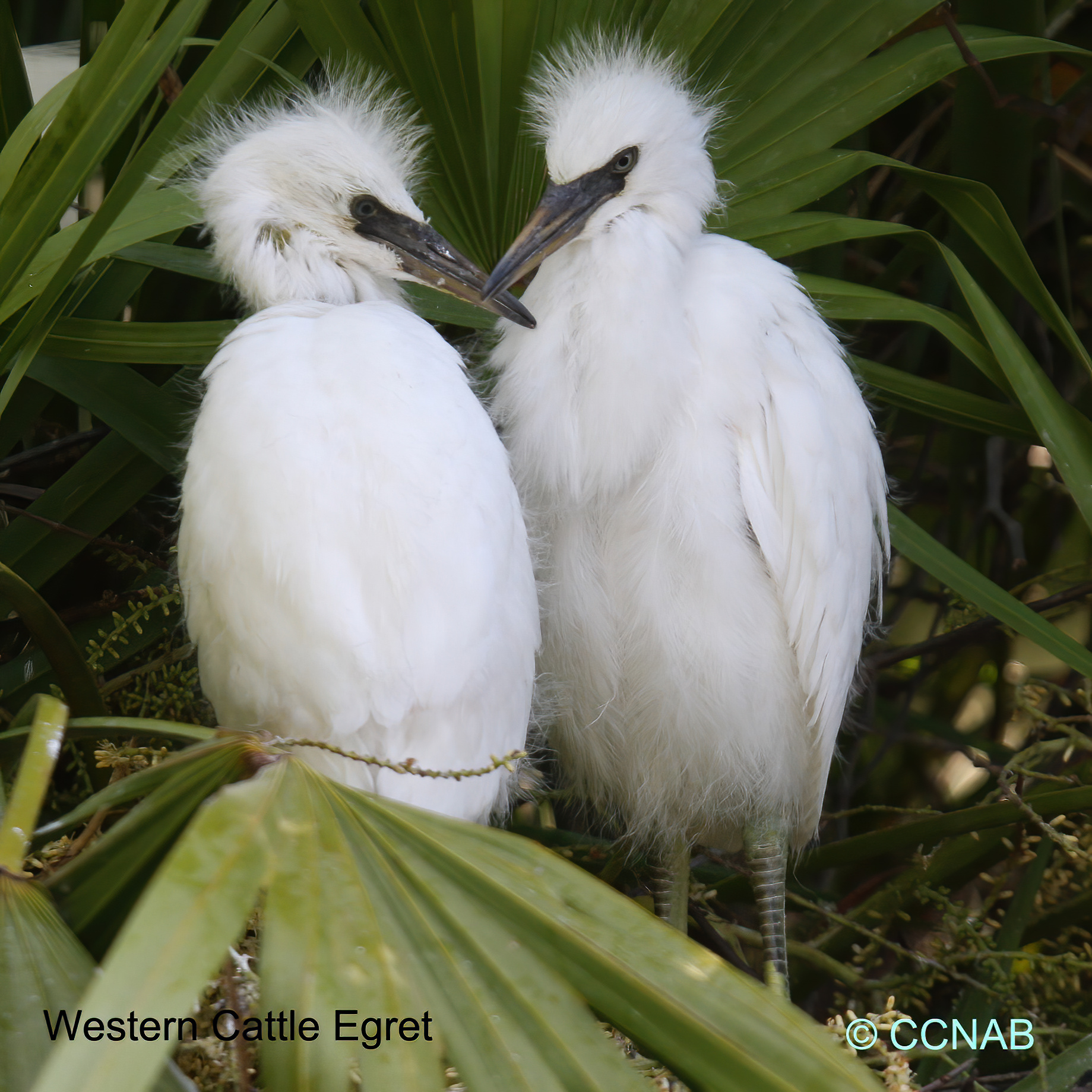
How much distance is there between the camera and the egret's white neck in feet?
3.86

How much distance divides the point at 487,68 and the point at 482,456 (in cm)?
59

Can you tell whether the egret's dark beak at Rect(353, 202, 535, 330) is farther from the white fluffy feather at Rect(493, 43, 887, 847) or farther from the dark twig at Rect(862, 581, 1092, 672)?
the dark twig at Rect(862, 581, 1092, 672)

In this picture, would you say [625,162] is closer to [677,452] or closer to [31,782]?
[677,452]

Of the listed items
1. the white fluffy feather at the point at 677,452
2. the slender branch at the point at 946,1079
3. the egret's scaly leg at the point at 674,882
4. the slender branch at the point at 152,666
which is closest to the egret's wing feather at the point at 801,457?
the white fluffy feather at the point at 677,452

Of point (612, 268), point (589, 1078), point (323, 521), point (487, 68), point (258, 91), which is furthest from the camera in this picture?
point (258, 91)

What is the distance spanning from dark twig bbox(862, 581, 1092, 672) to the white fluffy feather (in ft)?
1.46

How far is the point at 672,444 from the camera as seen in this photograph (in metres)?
1.21

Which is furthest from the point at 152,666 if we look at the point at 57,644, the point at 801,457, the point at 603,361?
the point at 801,457

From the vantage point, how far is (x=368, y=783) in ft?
2.98

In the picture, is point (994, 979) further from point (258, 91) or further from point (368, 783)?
point (258, 91)

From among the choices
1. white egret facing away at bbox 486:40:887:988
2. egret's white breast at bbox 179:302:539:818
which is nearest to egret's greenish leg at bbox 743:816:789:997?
white egret facing away at bbox 486:40:887:988

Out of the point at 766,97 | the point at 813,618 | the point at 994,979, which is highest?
the point at 766,97

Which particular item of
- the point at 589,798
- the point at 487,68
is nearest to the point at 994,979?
the point at 589,798

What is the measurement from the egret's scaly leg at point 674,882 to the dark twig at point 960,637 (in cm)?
47
